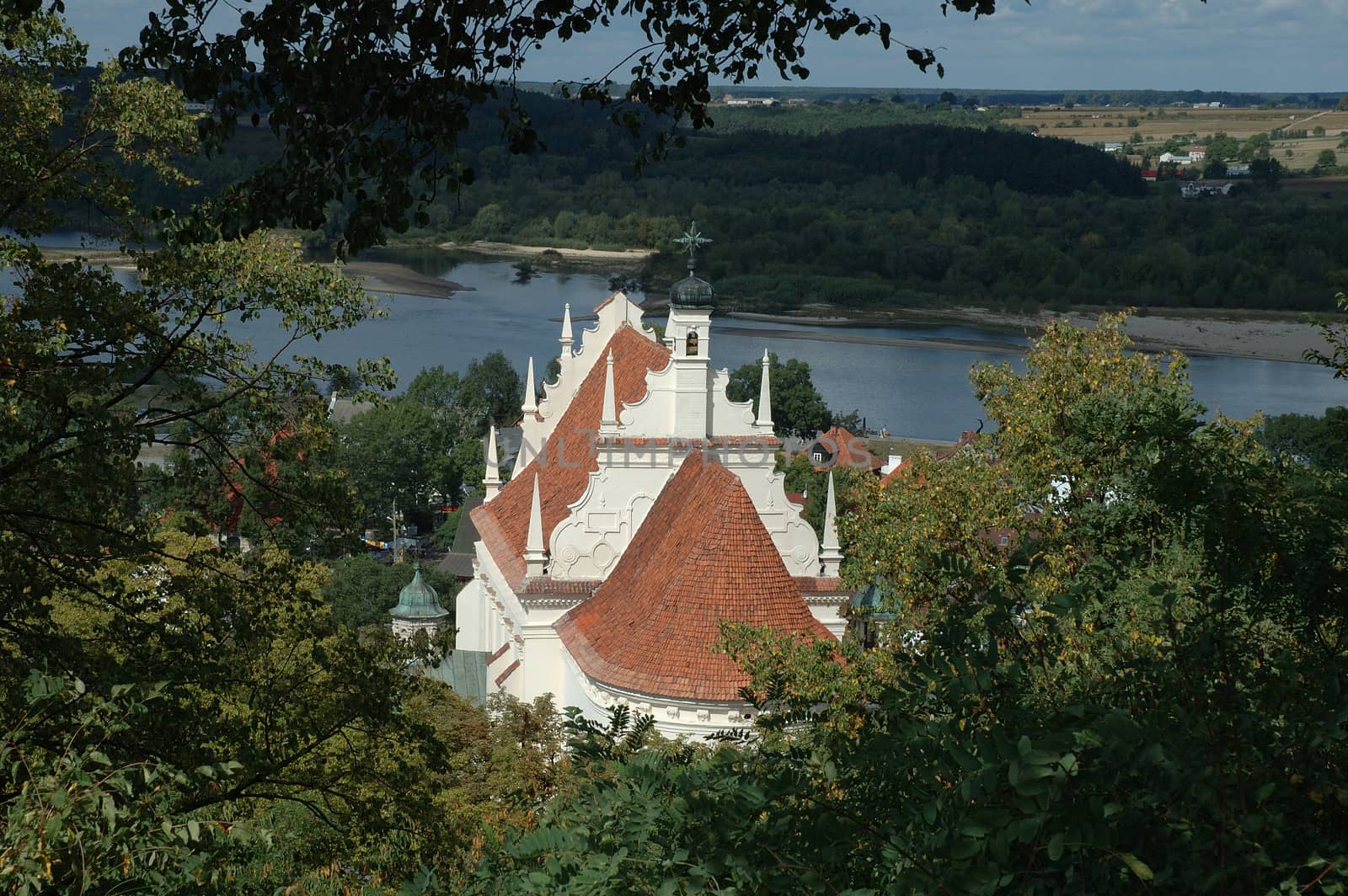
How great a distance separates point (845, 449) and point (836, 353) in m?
49.6

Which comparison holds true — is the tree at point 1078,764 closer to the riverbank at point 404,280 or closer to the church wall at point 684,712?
the church wall at point 684,712

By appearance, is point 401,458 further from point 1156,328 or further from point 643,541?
point 1156,328

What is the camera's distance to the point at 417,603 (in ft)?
157

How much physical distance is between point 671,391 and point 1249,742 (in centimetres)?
2758

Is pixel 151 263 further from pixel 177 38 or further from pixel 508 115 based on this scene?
pixel 508 115

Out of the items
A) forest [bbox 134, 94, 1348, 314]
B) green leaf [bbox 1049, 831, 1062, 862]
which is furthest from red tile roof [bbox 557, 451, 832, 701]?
forest [bbox 134, 94, 1348, 314]

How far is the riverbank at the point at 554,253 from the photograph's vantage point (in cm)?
16438

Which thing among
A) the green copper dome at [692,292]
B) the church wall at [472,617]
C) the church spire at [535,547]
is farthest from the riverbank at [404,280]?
the church spire at [535,547]

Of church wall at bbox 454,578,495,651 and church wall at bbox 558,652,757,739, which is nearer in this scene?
church wall at bbox 558,652,757,739

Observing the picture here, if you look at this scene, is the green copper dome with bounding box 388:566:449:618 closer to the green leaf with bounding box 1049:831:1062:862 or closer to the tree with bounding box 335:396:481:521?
the tree with bounding box 335:396:481:521

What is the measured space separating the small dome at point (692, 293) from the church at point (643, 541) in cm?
5

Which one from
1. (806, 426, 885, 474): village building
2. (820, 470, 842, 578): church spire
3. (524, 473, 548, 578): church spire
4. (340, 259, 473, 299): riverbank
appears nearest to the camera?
(820, 470, 842, 578): church spire

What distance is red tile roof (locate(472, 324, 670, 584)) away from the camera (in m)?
35.1

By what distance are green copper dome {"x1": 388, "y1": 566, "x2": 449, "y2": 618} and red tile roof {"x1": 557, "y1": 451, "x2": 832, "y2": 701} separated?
21.0 m
